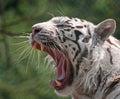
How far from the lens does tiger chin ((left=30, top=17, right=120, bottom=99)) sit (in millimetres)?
5746

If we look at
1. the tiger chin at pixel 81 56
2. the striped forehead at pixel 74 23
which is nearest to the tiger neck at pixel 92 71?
the tiger chin at pixel 81 56

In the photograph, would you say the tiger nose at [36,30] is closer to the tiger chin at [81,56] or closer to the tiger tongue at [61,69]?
the tiger chin at [81,56]

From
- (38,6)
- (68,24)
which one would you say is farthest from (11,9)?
(68,24)

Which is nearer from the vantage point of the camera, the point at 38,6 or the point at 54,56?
the point at 54,56

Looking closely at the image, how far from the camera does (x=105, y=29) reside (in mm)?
5820

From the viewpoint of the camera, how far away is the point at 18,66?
1095cm

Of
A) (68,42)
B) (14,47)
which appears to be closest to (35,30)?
(68,42)

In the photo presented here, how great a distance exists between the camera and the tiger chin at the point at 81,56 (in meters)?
5.75

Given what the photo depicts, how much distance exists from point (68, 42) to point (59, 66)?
0.19 m

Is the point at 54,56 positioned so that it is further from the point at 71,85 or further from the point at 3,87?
the point at 3,87

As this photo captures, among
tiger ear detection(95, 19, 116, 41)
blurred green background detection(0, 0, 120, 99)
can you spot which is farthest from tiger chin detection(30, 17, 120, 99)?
blurred green background detection(0, 0, 120, 99)

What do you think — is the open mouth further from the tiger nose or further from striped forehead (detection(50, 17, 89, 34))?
striped forehead (detection(50, 17, 89, 34))

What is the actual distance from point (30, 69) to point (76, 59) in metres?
4.83

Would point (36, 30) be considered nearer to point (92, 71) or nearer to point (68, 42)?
point (68, 42)
